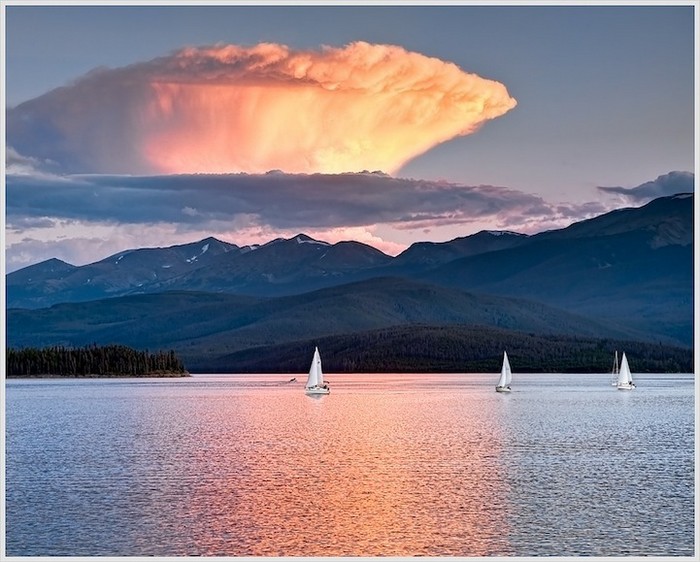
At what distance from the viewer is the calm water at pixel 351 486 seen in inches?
1944

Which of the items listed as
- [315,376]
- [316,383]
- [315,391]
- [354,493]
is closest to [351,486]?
[354,493]

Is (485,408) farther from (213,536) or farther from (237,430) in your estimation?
(213,536)

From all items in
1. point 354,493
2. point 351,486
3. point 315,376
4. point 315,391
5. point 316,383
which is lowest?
point 354,493

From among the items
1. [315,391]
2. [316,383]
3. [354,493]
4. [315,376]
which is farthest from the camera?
[315,376]

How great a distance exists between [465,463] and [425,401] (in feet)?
285

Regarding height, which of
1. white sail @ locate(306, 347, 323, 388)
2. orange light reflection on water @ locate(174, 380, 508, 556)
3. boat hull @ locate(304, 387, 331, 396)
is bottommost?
orange light reflection on water @ locate(174, 380, 508, 556)

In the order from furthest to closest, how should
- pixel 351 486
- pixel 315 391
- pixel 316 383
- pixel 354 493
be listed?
1. pixel 316 383
2. pixel 315 391
3. pixel 351 486
4. pixel 354 493

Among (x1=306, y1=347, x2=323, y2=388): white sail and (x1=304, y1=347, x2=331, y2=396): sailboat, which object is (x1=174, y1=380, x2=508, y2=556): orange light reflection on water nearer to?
(x1=304, y1=347, x2=331, y2=396): sailboat

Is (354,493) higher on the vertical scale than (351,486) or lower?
lower

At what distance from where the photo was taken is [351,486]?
214 ft

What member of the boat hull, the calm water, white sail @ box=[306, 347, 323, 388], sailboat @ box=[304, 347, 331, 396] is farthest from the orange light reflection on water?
white sail @ box=[306, 347, 323, 388]

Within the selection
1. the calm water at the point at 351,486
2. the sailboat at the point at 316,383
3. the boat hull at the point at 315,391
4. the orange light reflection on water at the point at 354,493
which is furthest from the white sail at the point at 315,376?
the orange light reflection on water at the point at 354,493

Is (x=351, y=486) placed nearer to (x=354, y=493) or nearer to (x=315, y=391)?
(x=354, y=493)

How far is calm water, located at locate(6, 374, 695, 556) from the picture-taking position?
4938 centimetres
